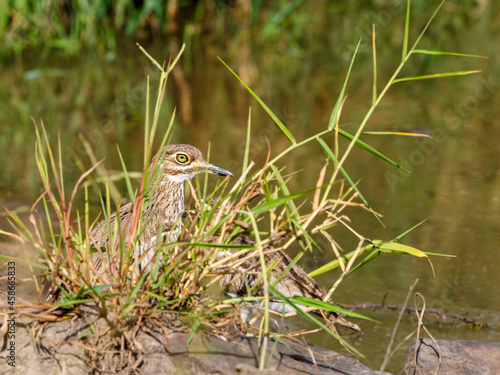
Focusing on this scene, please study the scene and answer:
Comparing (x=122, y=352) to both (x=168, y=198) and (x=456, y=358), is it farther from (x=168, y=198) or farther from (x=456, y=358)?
(x=168, y=198)

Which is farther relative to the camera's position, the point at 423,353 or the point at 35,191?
the point at 35,191

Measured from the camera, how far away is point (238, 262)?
3.69 m

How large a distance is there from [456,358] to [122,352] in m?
1.65

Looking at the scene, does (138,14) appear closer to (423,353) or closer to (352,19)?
(352,19)

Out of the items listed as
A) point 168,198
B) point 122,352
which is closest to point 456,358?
point 122,352

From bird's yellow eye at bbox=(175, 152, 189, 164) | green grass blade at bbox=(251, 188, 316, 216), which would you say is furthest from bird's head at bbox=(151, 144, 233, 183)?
green grass blade at bbox=(251, 188, 316, 216)

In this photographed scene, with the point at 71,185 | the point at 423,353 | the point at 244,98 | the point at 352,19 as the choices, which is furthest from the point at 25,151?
the point at 352,19

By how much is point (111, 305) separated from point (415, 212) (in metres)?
3.95

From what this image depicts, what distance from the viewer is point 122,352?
3484mm

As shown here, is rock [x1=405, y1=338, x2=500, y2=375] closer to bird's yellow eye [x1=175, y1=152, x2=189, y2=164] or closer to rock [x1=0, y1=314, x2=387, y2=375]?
rock [x1=0, y1=314, x2=387, y2=375]

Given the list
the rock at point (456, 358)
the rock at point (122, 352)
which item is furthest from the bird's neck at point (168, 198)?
the rock at point (456, 358)

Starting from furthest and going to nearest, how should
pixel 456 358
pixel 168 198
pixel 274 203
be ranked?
pixel 168 198, pixel 456 358, pixel 274 203

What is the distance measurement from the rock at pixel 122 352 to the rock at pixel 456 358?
1.87 ft

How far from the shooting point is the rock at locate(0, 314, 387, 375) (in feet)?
11.5
